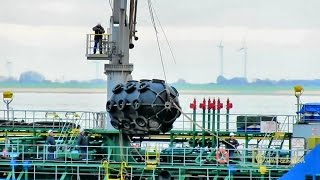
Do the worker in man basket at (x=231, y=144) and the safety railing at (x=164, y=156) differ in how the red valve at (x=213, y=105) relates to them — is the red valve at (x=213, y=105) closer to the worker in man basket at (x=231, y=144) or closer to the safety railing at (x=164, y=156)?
the worker in man basket at (x=231, y=144)

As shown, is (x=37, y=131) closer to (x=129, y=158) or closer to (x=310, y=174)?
(x=129, y=158)

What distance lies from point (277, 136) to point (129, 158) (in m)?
5.38

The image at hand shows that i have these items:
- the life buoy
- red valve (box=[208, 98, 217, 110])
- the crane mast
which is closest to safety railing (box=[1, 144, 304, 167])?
the life buoy

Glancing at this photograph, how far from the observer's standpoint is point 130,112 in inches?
914

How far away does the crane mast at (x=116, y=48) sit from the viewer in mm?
28469

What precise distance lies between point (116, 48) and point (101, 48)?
0.54 metres

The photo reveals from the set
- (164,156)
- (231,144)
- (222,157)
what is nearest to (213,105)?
(231,144)

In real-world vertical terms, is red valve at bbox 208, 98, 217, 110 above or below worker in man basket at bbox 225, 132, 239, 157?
above

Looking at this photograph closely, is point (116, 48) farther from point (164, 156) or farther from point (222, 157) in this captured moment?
point (222, 157)

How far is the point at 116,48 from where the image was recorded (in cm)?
2864

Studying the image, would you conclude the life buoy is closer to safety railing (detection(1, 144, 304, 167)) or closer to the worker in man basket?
safety railing (detection(1, 144, 304, 167))

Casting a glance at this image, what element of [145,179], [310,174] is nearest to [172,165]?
[145,179]

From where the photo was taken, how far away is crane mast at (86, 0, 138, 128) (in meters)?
28.5

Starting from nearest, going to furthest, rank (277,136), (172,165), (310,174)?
(310,174), (172,165), (277,136)
